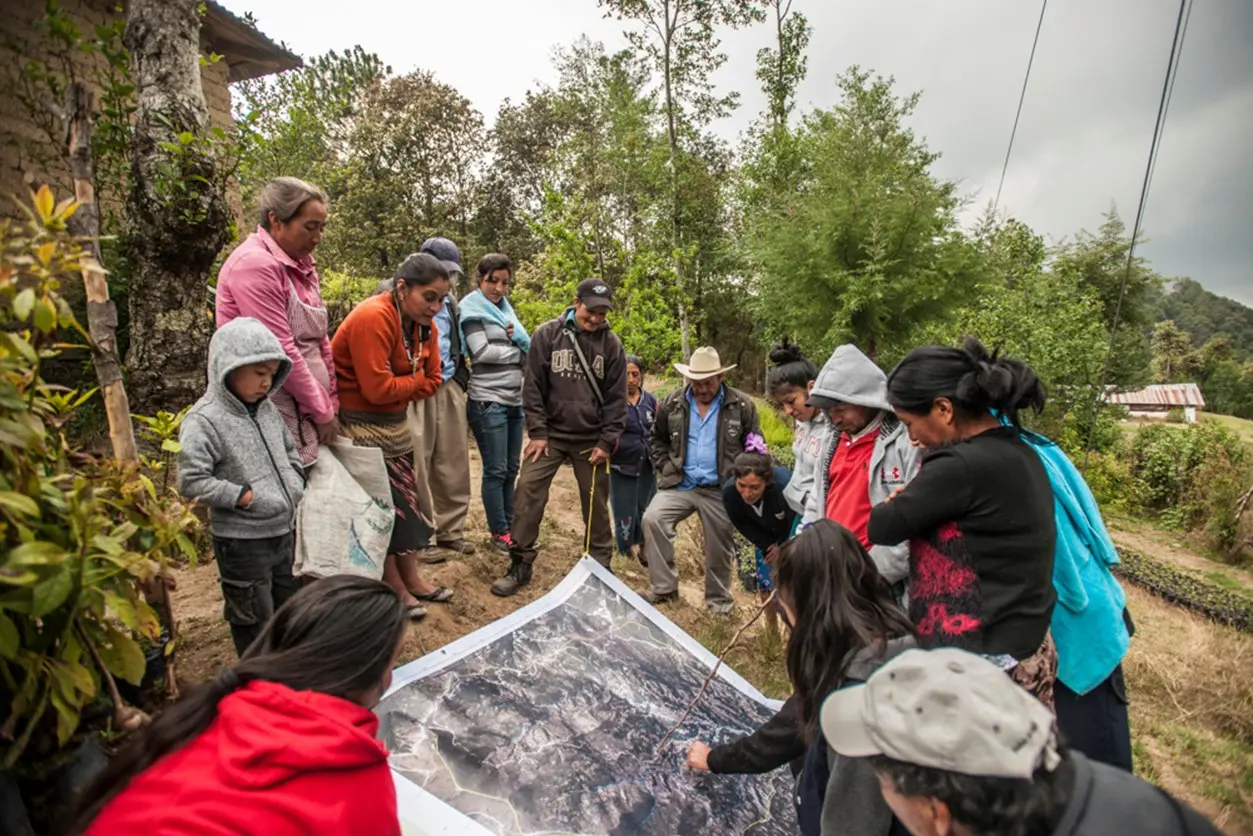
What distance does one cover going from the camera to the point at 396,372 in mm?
2939

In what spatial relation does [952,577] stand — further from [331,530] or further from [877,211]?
[877,211]

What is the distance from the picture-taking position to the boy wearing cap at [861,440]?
2.25 m

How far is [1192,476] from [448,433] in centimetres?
1470

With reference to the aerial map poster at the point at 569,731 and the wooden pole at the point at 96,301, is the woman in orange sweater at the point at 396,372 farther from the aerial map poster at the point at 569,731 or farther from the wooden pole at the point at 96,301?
the wooden pole at the point at 96,301

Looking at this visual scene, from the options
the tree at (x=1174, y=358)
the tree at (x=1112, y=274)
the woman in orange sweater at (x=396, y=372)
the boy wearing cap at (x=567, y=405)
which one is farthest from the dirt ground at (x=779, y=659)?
the tree at (x=1174, y=358)

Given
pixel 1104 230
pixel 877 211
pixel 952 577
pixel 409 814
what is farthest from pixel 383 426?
pixel 1104 230

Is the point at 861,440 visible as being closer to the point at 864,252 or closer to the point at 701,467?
the point at 701,467

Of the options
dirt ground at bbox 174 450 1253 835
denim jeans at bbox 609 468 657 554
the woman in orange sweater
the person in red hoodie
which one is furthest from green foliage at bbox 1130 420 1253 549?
the person in red hoodie

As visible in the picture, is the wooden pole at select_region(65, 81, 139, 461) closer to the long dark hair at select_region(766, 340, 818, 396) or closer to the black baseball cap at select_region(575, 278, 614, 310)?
the black baseball cap at select_region(575, 278, 614, 310)

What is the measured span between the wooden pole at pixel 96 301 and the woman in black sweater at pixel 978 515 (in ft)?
6.92

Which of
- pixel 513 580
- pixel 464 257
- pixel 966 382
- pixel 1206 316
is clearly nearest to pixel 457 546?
pixel 513 580

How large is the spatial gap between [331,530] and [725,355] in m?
17.9

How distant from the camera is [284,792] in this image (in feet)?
3.51

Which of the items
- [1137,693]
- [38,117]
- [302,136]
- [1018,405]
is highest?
[302,136]
